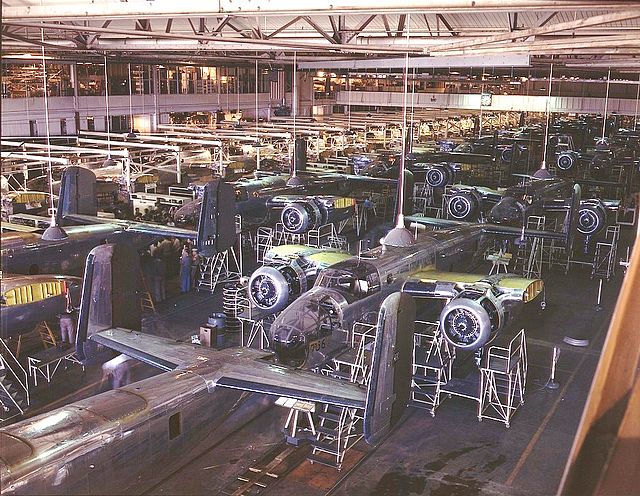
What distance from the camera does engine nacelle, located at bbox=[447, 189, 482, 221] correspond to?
93.0 ft

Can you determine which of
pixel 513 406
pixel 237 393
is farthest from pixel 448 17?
pixel 237 393

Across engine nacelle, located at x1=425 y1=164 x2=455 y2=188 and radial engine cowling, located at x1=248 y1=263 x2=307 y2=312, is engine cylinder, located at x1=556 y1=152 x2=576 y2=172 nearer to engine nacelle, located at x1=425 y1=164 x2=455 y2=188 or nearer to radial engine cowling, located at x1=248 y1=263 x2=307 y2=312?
engine nacelle, located at x1=425 y1=164 x2=455 y2=188

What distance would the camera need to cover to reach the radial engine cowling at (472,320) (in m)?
14.9

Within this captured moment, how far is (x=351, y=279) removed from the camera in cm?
1584

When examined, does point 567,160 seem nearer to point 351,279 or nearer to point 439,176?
point 439,176

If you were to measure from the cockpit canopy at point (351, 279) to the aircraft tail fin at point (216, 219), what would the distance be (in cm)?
590

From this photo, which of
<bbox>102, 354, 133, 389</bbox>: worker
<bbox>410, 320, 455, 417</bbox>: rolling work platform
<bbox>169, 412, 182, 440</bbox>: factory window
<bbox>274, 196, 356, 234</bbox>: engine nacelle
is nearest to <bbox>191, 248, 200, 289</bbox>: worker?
<bbox>274, 196, 356, 234</bbox>: engine nacelle

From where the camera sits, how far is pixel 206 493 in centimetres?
1135

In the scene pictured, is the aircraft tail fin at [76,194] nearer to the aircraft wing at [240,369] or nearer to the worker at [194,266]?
the worker at [194,266]

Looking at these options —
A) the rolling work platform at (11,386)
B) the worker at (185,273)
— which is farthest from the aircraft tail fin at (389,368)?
the worker at (185,273)

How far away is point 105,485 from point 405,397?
4.78 metres

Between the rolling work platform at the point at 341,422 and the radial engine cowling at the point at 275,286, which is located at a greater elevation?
the radial engine cowling at the point at 275,286

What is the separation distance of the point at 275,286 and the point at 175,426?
681 centimetres

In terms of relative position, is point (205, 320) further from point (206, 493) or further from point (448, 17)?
point (448, 17)
